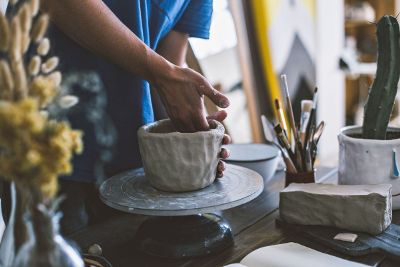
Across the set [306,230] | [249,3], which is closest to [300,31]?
[249,3]

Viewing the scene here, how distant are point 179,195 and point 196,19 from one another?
2.22 ft

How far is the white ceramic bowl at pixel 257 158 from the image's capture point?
1229 millimetres

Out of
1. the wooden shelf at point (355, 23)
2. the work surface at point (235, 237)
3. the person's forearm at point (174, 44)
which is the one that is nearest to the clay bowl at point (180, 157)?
the work surface at point (235, 237)

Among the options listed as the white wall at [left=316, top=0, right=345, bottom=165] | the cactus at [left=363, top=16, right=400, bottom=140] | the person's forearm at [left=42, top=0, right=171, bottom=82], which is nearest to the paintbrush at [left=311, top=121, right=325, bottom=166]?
the cactus at [left=363, top=16, right=400, bottom=140]

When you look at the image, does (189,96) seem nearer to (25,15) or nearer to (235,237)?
(235,237)

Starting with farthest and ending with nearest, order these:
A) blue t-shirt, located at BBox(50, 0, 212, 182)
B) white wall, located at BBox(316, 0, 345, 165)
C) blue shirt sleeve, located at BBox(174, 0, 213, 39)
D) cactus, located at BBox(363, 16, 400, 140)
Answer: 1. white wall, located at BBox(316, 0, 345, 165)
2. blue shirt sleeve, located at BBox(174, 0, 213, 39)
3. blue t-shirt, located at BBox(50, 0, 212, 182)
4. cactus, located at BBox(363, 16, 400, 140)

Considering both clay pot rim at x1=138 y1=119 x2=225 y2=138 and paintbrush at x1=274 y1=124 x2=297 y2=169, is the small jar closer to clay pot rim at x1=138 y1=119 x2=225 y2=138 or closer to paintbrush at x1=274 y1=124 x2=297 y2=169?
paintbrush at x1=274 y1=124 x2=297 y2=169

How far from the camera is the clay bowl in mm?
907

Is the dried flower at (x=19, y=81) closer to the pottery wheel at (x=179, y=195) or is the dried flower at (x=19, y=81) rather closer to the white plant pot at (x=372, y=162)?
the pottery wheel at (x=179, y=195)

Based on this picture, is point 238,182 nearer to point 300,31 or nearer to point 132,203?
point 132,203

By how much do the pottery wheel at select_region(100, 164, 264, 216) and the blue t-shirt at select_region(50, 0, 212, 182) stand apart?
0.18 m

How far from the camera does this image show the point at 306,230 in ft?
3.19

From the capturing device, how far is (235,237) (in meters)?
0.98

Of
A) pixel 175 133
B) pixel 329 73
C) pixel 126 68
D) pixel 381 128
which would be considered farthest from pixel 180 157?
pixel 329 73
